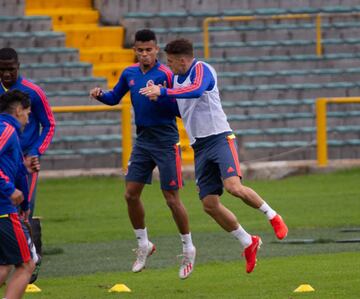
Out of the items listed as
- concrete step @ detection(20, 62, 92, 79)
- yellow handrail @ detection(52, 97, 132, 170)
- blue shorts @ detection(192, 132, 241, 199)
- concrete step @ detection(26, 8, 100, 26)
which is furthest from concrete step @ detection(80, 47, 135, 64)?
blue shorts @ detection(192, 132, 241, 199)

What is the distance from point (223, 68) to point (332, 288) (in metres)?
13.2

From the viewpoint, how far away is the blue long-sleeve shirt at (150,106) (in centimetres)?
1299

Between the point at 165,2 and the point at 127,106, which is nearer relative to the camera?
the point at 127,106

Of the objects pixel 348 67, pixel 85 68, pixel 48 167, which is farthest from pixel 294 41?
pixel 48 167

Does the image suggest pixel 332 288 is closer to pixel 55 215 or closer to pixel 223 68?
pixel 55 215

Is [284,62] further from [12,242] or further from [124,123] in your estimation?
[12,242]

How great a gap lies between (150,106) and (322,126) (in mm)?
9822

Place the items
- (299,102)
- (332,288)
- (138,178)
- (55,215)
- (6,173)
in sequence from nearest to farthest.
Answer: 1. (6,173)
2. (332,288)
3. (138,178)
4. (55,215)
5. (299,102)

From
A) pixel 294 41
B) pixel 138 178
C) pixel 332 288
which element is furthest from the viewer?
pixel 294 41

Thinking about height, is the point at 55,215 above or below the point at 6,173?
below

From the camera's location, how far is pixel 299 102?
23734mm

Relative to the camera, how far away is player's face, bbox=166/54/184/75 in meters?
12.3

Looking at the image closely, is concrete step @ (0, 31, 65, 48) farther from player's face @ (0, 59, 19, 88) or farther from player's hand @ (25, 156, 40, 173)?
player's hand @ (25, 156, 40, 173)

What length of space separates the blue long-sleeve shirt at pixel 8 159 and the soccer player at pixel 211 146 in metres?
2.53
